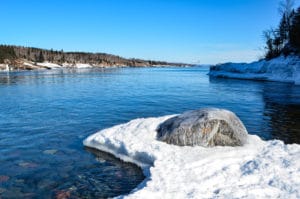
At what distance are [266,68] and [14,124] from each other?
175 ft

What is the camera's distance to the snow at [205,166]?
21.2 feet

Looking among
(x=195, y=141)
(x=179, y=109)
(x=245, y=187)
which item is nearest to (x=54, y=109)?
(x=179, y=109)

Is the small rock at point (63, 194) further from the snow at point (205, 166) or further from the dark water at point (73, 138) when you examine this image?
the snow at point (205, 166)

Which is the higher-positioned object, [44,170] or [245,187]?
[245,187]

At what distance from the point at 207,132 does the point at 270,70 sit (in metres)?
51.5

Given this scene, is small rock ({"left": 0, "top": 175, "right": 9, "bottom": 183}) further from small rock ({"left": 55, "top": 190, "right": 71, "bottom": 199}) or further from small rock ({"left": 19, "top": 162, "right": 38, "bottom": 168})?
small rock ({"left": 55, "top": 190, "right": 71, "bottom": 199})

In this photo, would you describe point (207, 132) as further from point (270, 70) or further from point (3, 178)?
point (270, 70)

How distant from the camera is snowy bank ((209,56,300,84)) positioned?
158ft

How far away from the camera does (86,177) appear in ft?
28.6

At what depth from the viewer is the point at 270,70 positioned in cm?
5616

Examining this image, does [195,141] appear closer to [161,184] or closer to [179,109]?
[161,184]

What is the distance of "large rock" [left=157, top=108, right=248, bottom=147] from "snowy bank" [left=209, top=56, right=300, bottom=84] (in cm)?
3807

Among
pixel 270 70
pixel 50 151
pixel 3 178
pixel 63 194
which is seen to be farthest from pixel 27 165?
pixel 270 70

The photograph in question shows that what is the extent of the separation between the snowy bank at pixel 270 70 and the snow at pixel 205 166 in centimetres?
3925
